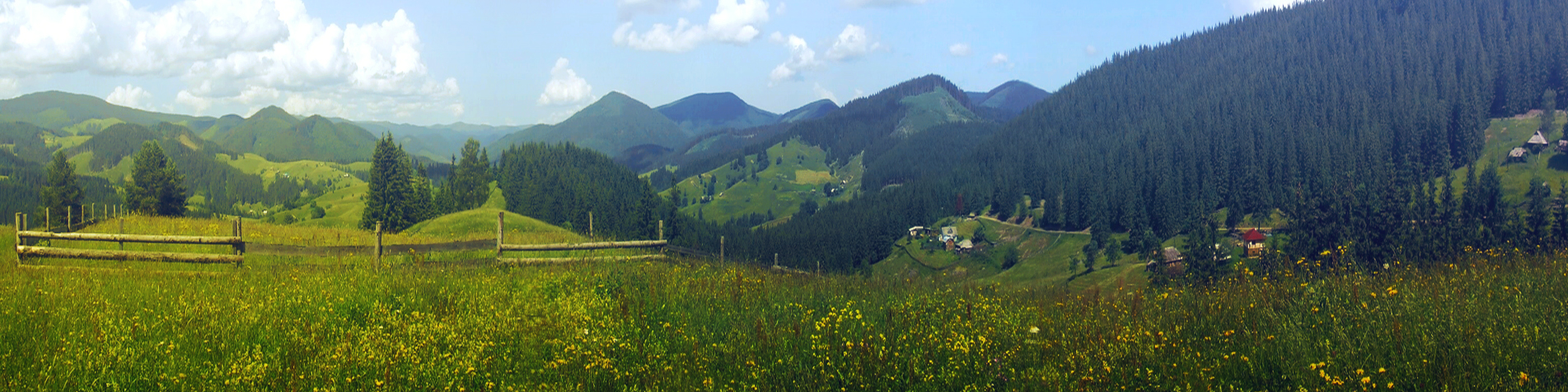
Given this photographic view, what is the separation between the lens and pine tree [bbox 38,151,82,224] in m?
76.1

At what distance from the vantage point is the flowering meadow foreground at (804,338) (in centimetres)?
677

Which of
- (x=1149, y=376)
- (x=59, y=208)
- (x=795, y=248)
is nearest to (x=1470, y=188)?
(x=795, y=248)

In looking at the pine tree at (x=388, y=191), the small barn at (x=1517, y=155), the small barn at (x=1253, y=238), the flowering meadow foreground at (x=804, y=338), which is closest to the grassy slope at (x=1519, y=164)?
the small barn at (x=1517, y=155)

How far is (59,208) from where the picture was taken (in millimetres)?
76125

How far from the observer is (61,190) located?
76.9 meters

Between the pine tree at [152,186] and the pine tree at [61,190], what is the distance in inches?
264

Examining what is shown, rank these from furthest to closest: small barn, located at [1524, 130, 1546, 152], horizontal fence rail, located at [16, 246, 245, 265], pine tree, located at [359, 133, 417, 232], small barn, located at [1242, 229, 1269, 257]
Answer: small barn, located at [1524, 130, 1546, 152] < small barn, located at [1242, 229, 1269, 257] < pine tree, located at [359, 133, 417, 232] < horizontal fence rail, located at [16, 246, 245, 265]

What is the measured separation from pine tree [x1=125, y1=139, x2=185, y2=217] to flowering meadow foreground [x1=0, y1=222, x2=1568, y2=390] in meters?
79.3

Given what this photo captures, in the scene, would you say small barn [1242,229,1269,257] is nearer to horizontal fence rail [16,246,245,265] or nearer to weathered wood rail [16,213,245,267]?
weathered wood rail [16,213,245,267]

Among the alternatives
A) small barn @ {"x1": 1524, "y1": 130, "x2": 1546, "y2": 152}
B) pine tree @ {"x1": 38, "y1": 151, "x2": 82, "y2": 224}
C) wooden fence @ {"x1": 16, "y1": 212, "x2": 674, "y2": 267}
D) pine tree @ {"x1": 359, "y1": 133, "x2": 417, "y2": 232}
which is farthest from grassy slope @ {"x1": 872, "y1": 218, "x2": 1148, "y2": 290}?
wooden fence @ {"x1": 16, "y1": 212, "x2": 674, "y2": 267}

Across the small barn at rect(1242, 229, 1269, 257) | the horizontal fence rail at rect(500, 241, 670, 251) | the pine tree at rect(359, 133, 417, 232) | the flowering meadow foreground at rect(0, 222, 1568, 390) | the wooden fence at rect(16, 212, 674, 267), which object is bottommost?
the small barn at rect(1242, 229, 1269, 257)

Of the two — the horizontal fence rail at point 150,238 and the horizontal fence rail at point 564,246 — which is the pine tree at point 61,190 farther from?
the horizontal fence rail at point 564,246

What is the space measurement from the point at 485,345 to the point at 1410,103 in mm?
218423

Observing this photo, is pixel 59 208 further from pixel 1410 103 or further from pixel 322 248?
pixel 1410 103
